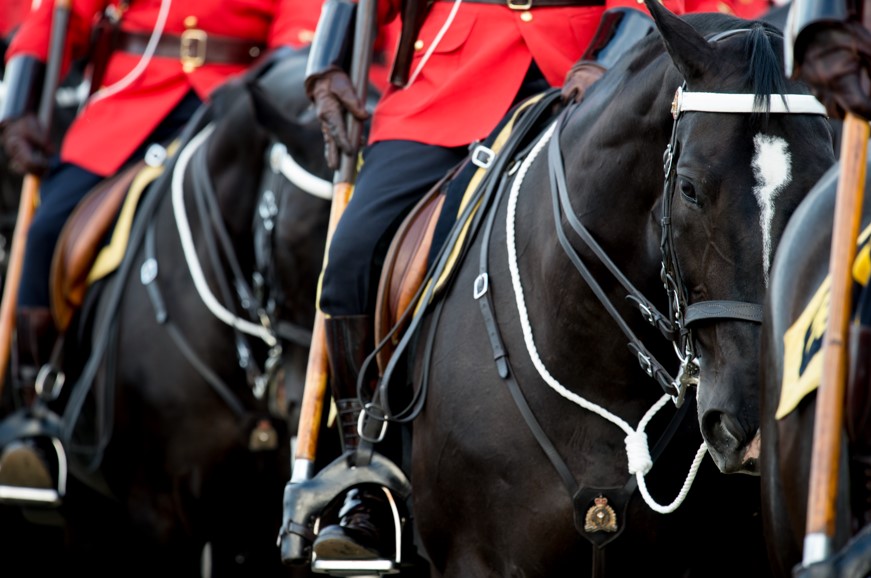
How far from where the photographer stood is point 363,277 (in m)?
4.79

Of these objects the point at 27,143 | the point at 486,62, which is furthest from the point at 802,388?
the point at 27,143

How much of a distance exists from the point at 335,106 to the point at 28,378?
8.45 ft

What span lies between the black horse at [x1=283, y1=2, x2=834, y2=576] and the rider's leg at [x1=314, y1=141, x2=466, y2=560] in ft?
0.81

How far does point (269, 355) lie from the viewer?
636 cm

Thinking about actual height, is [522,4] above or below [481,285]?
above

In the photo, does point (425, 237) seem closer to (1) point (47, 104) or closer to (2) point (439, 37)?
(2) point (439, 37)

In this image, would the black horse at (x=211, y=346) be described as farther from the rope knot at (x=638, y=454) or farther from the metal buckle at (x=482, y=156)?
the rope knot at (x=638, y=454)

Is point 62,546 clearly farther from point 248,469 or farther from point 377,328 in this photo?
point 377,328

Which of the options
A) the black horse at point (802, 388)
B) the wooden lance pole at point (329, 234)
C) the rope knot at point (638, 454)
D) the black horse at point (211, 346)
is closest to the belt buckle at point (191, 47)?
the black horse at point (211, 346)

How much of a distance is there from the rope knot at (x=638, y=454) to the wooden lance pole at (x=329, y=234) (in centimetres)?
140

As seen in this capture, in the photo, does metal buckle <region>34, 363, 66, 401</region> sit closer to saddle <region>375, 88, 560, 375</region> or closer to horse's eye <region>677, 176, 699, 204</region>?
saddle <region>375, 88, 560, 375</region>

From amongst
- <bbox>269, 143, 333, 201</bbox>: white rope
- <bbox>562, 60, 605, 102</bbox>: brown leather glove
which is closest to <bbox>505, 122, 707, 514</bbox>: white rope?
<bbox>562, 60, 605, 102</bbox>: brown leather glove

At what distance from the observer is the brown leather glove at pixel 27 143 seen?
7.13 m

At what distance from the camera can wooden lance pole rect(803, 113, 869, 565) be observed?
2.74 metres
